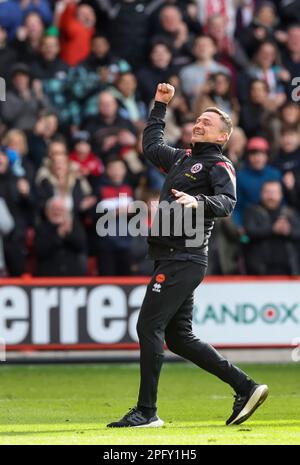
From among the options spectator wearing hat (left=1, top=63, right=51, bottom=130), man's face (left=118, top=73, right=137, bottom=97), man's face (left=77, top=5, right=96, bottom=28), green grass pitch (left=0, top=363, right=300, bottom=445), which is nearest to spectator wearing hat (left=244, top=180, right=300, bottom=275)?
green grass pitch (left=0, top=363, right=300, bottom=445)

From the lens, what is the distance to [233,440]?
357 inches

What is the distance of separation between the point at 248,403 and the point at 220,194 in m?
1.66

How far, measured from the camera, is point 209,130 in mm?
10086

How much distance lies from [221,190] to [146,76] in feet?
30.9

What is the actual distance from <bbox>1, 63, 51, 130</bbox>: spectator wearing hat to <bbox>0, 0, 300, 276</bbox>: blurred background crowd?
19mm

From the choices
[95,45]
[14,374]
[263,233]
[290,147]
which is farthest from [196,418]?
[95,45]

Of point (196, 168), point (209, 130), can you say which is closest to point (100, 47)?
point (209, 130)

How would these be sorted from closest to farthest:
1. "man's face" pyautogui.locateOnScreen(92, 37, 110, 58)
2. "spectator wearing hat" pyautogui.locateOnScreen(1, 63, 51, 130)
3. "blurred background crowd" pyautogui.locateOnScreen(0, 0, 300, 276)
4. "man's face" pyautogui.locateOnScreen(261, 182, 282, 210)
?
"blurred background crowd" pyautogui.locateOnScreen(0, 0, 300, 276) < "man's face" pyautogui.locateOnScreen(261, 182, 282, 210) < "spectator wearing hat" pyautogui.locateOnScreen(1, 63, 51, 130) < "man's face" pyautogui.locateOnScreen(92, 37, 110, 58)

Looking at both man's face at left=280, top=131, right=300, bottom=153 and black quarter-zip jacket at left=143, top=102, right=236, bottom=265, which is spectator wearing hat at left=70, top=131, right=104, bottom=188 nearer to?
man's face at left=280, top=131, right=300, bottom=153

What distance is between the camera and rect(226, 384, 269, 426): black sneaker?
1013 centimetres

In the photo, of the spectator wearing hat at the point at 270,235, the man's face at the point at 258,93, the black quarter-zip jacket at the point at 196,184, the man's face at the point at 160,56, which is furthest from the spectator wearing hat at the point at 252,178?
the black quarter-zip jacket at the point at 196,184

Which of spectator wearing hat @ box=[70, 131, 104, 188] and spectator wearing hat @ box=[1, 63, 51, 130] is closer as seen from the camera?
spectator wearing hat @ box=[70, 131, 104, 188]

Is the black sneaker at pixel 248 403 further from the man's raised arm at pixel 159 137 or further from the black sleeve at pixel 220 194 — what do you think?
the man's raised arm at pixel 159 137

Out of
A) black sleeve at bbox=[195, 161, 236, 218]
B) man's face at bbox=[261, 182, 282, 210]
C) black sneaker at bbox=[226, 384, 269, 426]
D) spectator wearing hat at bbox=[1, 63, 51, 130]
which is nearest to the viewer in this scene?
black sleeve at bbox=[195, 161, 236, 218]
